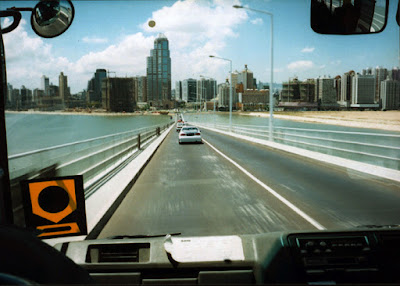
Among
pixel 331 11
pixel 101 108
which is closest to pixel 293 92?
pixel 331 11

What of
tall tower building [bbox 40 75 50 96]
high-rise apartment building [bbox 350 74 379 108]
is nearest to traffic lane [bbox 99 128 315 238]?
high-rise apartment building [bbox 350 74 379 108]

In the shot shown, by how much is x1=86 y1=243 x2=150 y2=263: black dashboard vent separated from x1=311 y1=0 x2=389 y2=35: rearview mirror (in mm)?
1870

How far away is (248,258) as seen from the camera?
286cm

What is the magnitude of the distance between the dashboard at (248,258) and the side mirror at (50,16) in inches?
56.0

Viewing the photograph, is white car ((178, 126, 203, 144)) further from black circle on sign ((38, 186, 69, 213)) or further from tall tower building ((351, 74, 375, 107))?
black circle on sign ((38, 186, 69, 213))

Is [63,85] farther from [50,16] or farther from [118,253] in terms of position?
[118,253]

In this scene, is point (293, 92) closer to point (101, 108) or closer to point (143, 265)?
point (101, 108)

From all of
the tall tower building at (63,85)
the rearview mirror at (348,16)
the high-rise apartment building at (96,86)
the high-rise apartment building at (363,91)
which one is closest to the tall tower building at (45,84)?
the tall tower building at (63,85)

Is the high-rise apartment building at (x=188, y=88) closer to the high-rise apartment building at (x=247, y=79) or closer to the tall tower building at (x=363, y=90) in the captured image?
the high-rise apartment building at (x=247, y=79)

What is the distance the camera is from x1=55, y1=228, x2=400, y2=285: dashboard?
2.53m

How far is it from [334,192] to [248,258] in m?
7.10

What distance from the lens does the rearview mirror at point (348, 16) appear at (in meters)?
2.70

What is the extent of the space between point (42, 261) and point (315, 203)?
22.5 ft

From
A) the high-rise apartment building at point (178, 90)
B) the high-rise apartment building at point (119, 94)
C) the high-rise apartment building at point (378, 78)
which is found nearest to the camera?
the high-rise apartment building at point (378, 78)
